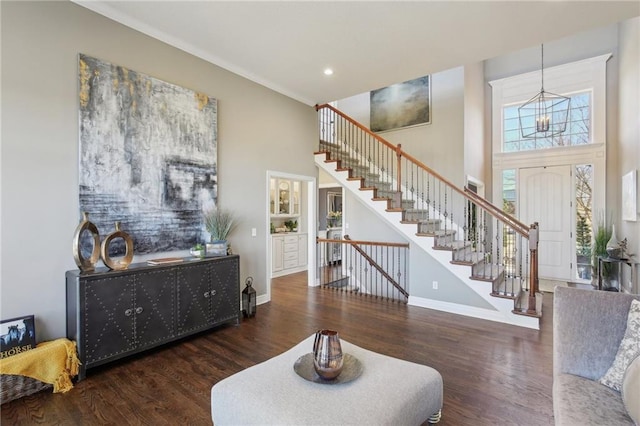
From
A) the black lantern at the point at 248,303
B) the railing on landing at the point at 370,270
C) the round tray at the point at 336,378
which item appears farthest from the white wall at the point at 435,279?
the round tray at the point at 336,378

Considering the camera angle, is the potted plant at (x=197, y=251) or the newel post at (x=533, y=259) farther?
the newel post at (x=533, y=259)

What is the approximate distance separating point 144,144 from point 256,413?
2.97m

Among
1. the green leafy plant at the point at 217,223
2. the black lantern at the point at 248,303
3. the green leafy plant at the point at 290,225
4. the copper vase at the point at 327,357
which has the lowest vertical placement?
the black lantern at the point at 248,303

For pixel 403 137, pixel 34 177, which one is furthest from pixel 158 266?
pixel 403 137

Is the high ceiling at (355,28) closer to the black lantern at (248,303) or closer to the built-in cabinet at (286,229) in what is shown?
the black lantern at (248,303)

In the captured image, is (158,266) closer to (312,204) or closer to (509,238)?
(312,204)

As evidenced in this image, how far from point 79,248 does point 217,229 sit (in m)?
1.49

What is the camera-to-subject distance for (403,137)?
6.51m

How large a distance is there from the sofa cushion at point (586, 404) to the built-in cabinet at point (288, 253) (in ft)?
18.8

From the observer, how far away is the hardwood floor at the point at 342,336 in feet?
7.12

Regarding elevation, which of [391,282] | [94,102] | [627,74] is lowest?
[391,282]

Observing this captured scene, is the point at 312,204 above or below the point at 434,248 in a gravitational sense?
above

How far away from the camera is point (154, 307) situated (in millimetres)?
3018

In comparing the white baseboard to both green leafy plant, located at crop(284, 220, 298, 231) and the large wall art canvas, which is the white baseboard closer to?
the large wall art canvas
